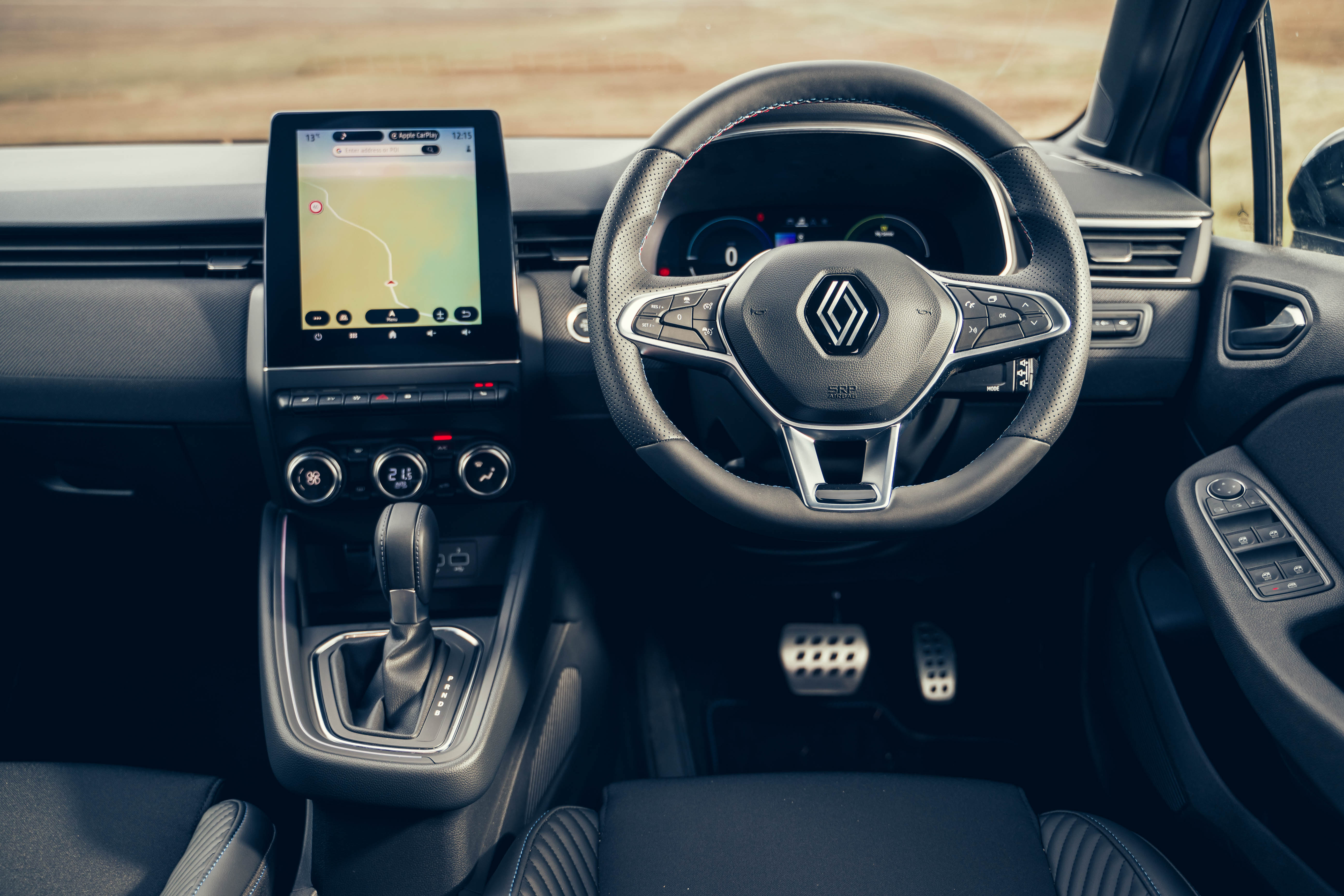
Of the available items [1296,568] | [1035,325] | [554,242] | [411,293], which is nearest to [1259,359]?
[1296,568]

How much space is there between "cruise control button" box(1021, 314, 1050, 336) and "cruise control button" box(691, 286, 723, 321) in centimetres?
36

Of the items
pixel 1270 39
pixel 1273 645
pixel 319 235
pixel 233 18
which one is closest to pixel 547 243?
pixel 319 235

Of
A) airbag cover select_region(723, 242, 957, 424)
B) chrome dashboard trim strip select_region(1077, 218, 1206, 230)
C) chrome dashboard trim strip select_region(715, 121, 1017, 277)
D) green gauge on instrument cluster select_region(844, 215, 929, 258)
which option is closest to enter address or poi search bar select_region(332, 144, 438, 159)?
chrome dashboard trim strip select_region(715, 121, 1017, 277)

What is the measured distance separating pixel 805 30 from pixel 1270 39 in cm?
78

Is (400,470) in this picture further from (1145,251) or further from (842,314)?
(1145,251)

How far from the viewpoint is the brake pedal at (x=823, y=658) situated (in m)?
1.79

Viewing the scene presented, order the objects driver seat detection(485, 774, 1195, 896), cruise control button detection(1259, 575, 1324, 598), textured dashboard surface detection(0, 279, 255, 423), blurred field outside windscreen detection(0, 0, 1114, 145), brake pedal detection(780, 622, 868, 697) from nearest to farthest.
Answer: driver seat detection(485, 774, 1195, 896) → cruise control button detection(1259, 575, 1324, 598) → textured dashboard surface detection(0, 279, 255, 423) → blurred field outside windscreen detection(0, 0, 1114, 145) → brake pedal detection(780, 622, 868, 697)

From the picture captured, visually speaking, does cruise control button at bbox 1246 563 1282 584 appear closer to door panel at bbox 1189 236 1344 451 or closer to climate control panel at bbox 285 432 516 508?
door panel at bbox 1189 236 1344 451

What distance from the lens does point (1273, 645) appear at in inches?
41.9

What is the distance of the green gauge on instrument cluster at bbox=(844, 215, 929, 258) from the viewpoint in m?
1.40

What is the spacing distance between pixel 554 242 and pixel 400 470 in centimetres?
43

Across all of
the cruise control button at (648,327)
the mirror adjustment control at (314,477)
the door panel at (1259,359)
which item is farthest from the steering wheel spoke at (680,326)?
the door panel at (1259,359)

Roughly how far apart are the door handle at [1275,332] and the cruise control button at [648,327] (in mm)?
927

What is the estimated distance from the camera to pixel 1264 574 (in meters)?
1.12
